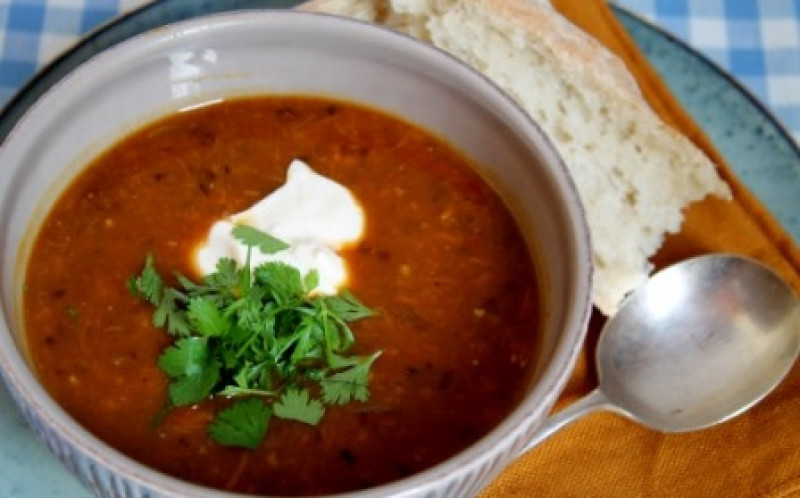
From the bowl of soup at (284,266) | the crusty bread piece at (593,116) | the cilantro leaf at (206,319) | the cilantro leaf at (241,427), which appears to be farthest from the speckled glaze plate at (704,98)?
the cilantro leaf at (241,427)

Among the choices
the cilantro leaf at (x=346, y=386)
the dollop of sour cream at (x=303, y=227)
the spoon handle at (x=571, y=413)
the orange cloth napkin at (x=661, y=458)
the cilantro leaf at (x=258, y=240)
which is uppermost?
the cilantro leaf at (x=258, y=240)

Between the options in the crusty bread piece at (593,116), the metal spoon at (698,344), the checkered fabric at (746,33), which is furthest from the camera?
the checkered fabric at (746,33)

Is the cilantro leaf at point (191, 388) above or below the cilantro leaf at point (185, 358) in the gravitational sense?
below

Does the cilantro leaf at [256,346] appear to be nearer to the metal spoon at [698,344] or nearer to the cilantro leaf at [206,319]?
the cilantro leaf at [206,319]

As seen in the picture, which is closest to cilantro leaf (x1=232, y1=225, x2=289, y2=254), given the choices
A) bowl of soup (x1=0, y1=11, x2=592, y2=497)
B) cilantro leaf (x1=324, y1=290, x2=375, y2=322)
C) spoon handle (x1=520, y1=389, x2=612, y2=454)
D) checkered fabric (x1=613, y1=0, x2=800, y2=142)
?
bowl of soup (x1=0, y1=11, x2=592, y2=497)

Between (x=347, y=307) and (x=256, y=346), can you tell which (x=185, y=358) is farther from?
(x=347, y=307)

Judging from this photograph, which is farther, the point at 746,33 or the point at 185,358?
the point at 746,33

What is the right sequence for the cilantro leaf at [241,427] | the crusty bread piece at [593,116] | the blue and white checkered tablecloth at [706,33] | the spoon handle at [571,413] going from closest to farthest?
the cilantro leaf at [241,427] < the spoon handle at [571,413] < the crusty bread piece at [593,116] < the blue and white checkered tablecloth at [706,33]

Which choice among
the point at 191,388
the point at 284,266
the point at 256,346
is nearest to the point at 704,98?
the point at 284,266
